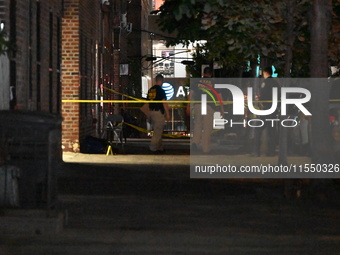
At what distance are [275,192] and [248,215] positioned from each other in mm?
2739

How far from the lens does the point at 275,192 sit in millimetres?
14180

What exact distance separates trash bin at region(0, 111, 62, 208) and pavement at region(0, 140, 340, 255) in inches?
17.8

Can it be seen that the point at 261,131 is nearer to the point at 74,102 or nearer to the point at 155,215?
the point at 74,102

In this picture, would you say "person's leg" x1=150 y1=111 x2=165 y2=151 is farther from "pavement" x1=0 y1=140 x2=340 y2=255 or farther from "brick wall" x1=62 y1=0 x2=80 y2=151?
"pavement" x1=0 y1=140 x2=340 y2=255

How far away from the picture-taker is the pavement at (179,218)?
9070mm

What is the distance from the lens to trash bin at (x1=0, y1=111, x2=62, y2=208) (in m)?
10.0

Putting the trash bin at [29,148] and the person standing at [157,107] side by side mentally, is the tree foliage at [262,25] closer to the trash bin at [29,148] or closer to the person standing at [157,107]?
the person standing at [157,107]

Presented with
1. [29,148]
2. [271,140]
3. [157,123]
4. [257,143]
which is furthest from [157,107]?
[29,148]

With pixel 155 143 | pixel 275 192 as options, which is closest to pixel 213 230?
pixel 275 192

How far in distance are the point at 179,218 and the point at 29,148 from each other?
6.65ft

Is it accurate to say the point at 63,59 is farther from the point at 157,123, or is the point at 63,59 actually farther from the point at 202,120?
the point at 202,120

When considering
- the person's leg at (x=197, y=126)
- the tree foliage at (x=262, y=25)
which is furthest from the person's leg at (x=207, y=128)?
the tree foliage at (x=262, y=25)

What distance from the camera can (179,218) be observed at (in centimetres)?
1117
